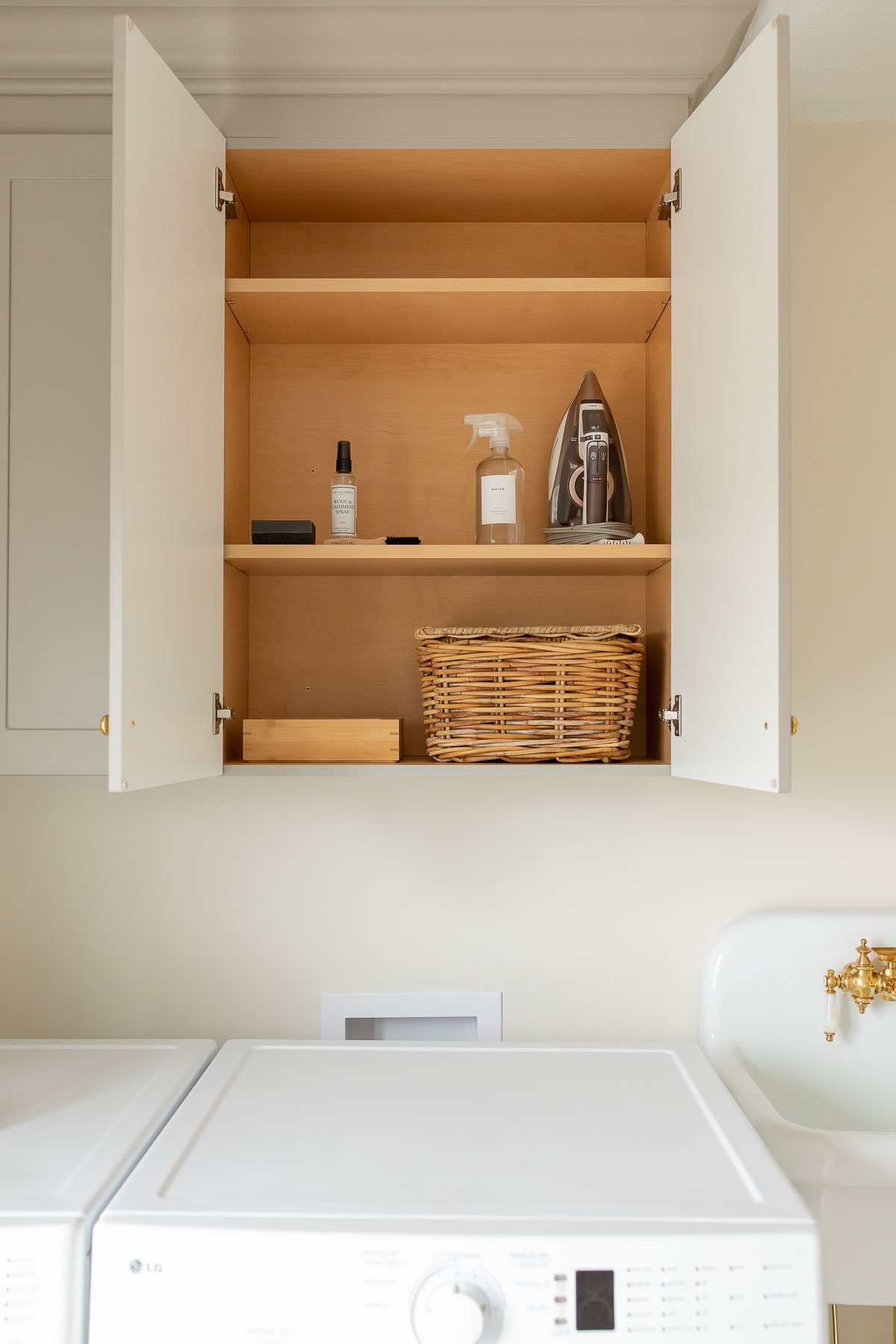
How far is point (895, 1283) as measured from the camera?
4.07ft

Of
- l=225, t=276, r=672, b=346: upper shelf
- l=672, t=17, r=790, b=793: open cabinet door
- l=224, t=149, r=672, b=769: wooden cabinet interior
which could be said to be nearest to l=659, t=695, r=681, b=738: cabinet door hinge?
l=672, t=17, r=790, b=793: open cabinet door

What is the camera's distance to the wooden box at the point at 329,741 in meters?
1.37

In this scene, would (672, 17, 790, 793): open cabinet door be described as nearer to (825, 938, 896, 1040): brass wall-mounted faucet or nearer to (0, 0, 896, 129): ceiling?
(0, 0, 896, 129): ceiling

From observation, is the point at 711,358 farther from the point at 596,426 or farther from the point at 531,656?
the point at 531,656

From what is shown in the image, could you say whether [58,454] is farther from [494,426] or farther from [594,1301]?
[594,1301]

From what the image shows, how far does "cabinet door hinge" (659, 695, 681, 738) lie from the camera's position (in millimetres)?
1305

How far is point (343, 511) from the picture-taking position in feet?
4.58

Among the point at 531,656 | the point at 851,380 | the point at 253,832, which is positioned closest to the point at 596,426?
the point at 531,656

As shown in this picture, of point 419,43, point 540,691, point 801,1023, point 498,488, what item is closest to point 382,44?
point 419,43

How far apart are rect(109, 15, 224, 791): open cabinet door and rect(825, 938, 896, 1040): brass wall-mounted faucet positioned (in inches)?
39.7

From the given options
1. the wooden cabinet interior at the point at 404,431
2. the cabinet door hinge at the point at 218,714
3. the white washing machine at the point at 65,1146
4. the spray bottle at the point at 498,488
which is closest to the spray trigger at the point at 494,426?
the spray bottle at the point at 498,488

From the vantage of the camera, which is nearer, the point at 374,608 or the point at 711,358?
the point at 711,358

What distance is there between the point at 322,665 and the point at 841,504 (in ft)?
2.91

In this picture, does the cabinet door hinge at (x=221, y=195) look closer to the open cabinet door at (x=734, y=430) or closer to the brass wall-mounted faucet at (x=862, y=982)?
the open cabinet door at (x=734, y=430)
